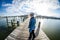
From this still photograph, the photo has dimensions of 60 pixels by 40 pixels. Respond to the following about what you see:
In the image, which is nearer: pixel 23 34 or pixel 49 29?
pixel 23 34

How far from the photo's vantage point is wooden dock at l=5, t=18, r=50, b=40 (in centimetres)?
356

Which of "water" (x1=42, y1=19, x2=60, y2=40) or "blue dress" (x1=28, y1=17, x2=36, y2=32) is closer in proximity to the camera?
"blue dress" (x1=28, y1=17, x2=36, y2=32)

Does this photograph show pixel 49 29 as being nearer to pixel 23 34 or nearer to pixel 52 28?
pixel 52 28

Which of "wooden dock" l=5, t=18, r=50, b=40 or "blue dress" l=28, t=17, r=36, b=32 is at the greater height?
"blue dress" l=28, t=17, r=36, b=32

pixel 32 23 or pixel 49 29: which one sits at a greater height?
pixel 32 23

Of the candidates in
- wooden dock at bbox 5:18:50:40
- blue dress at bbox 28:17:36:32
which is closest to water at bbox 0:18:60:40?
wooden dock at bbox 5:18:50:40

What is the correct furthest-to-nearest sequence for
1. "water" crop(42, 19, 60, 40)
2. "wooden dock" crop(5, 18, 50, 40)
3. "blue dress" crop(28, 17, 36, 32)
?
"water" crop(42, 19, 60, 40) < "wooden dock" crop(5, 18, 50, 40) < "blue dress" crop(28, 17, 36, 32)

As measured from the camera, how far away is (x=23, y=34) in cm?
362

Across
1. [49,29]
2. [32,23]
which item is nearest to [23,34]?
[32,23]

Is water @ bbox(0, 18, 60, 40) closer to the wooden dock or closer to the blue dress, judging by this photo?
the wooden dock

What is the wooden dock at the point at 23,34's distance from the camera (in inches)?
140

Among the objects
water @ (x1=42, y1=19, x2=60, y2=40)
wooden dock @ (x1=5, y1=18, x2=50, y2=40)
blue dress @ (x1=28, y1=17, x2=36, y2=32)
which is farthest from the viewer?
water @ (x1=42, y1=19, x2=60, y2=40)

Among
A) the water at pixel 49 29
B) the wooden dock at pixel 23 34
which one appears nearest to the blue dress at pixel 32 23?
the wooden dock at pixel 23 34

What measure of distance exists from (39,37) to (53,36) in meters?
0.41
